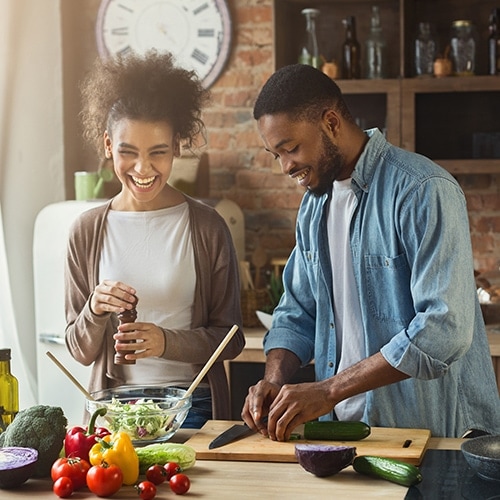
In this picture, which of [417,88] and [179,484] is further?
[417,88]

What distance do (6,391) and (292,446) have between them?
0.71 metres

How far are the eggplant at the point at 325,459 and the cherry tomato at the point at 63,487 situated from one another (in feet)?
1.57

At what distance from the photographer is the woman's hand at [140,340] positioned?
255 centimetres

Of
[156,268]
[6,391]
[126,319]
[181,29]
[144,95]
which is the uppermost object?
[181,29]

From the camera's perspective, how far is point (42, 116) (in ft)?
15.0

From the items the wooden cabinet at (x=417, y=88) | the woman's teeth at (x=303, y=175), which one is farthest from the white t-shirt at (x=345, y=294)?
the wooden cabinet at (x=417, y=88)

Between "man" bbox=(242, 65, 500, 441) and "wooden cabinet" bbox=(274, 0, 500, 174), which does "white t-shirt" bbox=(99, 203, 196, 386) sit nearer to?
"man" bbox=(242, 65, 500, 441)

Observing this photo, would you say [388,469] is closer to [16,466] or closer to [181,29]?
[16,466]

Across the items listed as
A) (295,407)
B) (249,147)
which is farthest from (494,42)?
(295,407)

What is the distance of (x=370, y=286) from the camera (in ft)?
8.16

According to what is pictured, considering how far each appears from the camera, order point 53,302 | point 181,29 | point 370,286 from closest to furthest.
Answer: point 370,286, point 53,302, point 181,29

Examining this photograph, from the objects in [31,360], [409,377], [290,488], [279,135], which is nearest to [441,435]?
[409,377]

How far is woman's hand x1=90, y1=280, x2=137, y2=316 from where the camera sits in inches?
100

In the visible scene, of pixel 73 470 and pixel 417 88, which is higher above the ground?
pixel 417 88
